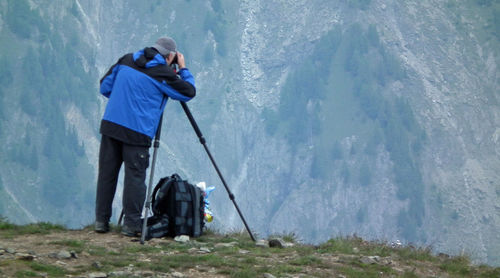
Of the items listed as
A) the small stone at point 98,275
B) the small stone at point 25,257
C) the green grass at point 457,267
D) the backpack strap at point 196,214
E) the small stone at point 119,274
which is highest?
the backpack strap at point 196,214

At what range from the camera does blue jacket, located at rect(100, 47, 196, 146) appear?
9719 millimetres

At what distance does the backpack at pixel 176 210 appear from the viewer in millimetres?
9961

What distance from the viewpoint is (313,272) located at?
8.21m

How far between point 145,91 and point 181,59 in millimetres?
717

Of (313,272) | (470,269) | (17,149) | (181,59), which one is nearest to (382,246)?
(470,269)

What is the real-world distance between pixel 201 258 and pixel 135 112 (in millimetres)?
2281

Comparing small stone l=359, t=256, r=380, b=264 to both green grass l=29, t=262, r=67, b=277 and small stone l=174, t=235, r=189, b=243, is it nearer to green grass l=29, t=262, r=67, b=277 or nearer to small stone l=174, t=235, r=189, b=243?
small stone l=174, t=235, r=189, b=243

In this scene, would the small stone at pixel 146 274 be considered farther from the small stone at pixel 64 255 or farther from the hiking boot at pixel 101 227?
the hiking boot at pixel 101 227

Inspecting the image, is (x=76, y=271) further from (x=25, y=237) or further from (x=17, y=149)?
(x=17, y=149)

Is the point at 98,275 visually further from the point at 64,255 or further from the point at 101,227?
the point at 101,227

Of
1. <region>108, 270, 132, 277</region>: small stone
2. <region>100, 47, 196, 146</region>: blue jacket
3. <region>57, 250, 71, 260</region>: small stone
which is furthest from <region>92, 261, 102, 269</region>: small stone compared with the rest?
<region>100, 47, 196, 146</region>: blue jacket

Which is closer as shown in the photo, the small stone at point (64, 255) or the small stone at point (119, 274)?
the small stone at point (119, 274)

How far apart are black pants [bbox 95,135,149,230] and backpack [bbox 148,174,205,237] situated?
0.92ft

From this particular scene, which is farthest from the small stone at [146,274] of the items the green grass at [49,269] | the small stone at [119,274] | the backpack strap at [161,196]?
the backpack strap at [161,196]
